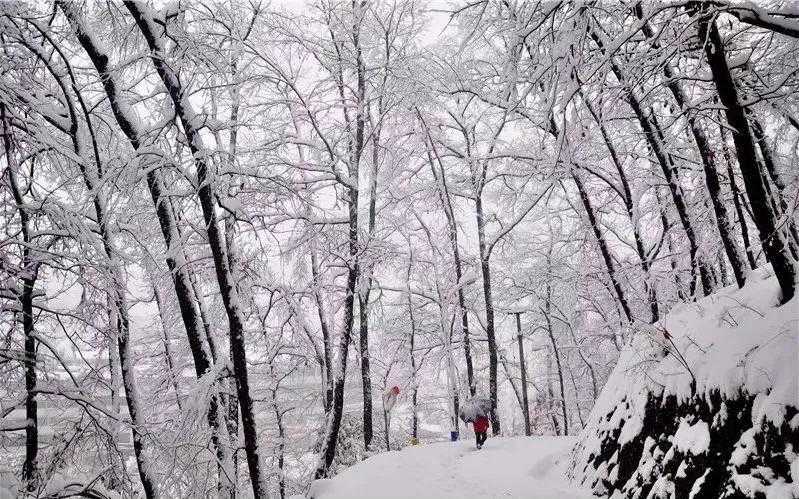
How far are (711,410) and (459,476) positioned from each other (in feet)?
14.5

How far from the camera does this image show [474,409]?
9578 mm

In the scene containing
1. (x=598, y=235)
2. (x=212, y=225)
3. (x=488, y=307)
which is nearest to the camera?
(x=212, y=225)

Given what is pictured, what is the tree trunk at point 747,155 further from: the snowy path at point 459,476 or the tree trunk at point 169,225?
the tree trunk at point 169,225

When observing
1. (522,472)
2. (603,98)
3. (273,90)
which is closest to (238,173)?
(273,90)

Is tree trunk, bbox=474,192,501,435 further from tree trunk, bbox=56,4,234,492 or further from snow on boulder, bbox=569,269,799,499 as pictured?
tree trunk, bbox=56,4,234,492

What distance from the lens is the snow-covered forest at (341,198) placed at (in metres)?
3.45

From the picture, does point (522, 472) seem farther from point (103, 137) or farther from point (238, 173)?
point (103, 137)

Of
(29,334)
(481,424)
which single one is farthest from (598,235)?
(29,334)

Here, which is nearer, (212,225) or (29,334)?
(29,334)

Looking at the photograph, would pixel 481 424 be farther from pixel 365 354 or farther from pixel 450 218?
pixel 450 218

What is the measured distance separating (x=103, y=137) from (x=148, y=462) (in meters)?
Answer: 6.62

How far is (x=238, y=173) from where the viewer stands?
19.5 feet

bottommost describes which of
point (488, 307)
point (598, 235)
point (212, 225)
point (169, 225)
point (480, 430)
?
point (480, 430)

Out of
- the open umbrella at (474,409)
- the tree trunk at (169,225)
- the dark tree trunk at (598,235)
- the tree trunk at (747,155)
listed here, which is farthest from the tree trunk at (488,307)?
the tree trunk at (747,155)
